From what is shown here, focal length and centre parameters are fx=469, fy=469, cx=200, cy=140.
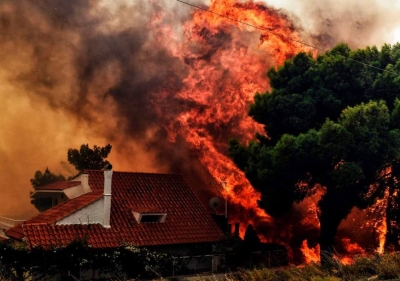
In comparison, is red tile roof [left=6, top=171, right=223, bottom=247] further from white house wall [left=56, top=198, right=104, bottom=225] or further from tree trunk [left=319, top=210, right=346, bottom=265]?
tree trunk [left=319, top=210, right=346, bottom=265]

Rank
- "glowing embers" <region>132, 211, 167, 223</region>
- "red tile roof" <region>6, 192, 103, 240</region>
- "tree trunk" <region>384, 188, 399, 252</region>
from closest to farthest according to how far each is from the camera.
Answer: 1. "red tile roof" <region>6, 192, 103, 240</region>
2. "glowing embers" <region>132, 211, 167, 223</region>
3. "tree trunk" <region>384, 188, 399, 252</region>

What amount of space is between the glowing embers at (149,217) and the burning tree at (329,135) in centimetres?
628

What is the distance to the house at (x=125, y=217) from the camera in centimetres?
2636

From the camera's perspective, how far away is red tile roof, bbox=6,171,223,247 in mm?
26156

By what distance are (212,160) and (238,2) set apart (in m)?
15.7

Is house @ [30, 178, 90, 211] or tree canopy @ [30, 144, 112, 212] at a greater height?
tree canopy @ [30, 144, 112, 212]

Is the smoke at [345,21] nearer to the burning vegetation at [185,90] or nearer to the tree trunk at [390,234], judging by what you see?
the burning vegetation at [185,90]

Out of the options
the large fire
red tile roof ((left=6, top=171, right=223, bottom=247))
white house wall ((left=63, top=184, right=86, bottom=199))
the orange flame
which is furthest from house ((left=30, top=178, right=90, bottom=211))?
the orange flame

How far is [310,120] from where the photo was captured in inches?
1216

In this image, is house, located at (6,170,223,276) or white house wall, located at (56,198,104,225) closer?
house, located at (6,170,223,276)

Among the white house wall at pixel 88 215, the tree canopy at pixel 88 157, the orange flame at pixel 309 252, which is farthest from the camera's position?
the tree canopy at pixel 88 157

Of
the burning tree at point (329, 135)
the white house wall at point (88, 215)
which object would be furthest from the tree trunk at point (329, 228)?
the white house wall at point (88, 215)

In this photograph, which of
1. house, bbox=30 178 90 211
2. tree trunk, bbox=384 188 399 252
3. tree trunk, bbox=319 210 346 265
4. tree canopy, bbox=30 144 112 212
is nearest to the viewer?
tree trunk, bbox=319 210 346 265

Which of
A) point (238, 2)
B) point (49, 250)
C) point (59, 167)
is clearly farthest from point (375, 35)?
point (49, 250)
